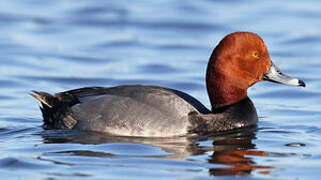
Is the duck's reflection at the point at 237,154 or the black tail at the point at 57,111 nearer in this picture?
the duck's reflection at the point at 237,154

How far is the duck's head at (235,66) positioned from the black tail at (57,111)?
1663 mm

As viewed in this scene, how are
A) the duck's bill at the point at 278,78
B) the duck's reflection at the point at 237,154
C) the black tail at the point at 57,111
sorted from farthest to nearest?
the duck's bill at the point at 278,78 < the black tail at the point at 57,111 < the duck's reflection at the point at 237,154

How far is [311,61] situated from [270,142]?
5.96m

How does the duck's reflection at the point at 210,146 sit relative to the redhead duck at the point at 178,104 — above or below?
below

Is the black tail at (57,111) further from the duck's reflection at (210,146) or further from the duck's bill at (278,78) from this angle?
the duck's bill at (278,78)

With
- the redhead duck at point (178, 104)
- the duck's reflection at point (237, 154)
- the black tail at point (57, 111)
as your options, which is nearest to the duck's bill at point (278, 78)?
the redhead duck at point (178, 104)

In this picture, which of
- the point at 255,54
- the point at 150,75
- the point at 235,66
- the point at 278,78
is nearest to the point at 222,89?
the point at 235,66

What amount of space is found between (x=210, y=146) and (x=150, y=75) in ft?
17.0

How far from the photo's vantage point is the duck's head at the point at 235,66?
9.25 metres

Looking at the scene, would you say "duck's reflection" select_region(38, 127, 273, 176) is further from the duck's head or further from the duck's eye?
the duck's eye

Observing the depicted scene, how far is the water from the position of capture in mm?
7734

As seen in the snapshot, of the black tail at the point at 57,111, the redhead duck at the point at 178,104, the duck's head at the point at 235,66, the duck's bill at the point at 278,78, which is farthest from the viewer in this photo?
the duck's bill at the point at 278,78

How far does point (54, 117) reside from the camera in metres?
9.51

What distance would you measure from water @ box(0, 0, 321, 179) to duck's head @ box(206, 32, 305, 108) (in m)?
0.49
